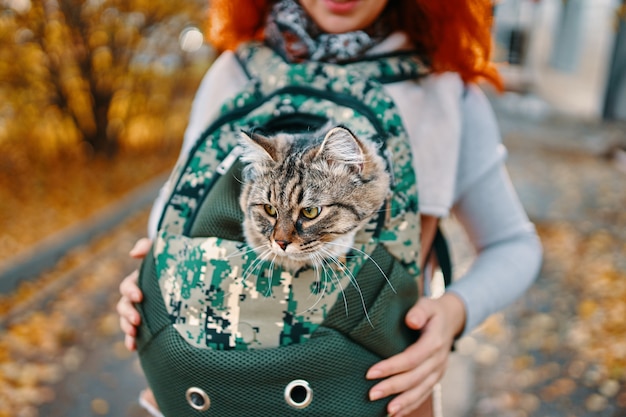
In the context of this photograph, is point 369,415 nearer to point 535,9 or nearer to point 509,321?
point 509,321

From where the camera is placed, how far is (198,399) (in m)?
1.35

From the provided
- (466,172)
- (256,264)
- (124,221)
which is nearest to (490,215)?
(466,172)

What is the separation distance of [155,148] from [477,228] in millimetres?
7932

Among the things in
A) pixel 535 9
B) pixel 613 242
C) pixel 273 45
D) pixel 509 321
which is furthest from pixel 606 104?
pixel 273 45

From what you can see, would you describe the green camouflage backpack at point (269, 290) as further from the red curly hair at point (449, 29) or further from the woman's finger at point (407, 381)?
the red curly hair at point (449, 29)

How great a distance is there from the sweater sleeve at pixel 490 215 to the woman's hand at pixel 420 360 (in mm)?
182

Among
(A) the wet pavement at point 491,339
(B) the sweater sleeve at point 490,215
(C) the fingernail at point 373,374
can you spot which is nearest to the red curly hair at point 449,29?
(B) the sweater sleeve at point 490,215

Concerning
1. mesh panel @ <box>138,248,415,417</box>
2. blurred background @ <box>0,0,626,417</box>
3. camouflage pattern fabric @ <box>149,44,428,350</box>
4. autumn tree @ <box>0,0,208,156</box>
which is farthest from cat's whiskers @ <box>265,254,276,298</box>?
autumn tree @ <box>0,0,208,156</box>

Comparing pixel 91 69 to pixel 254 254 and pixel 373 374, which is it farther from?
pixel 373 374

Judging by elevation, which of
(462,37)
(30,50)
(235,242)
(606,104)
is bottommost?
(606,104)

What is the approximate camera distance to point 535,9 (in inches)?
664

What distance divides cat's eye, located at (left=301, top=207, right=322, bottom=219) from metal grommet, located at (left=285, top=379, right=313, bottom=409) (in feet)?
1.53

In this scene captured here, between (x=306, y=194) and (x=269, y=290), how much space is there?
321 millimetres

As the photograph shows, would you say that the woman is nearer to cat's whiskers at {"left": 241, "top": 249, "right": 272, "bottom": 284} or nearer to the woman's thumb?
the woman's thumb
